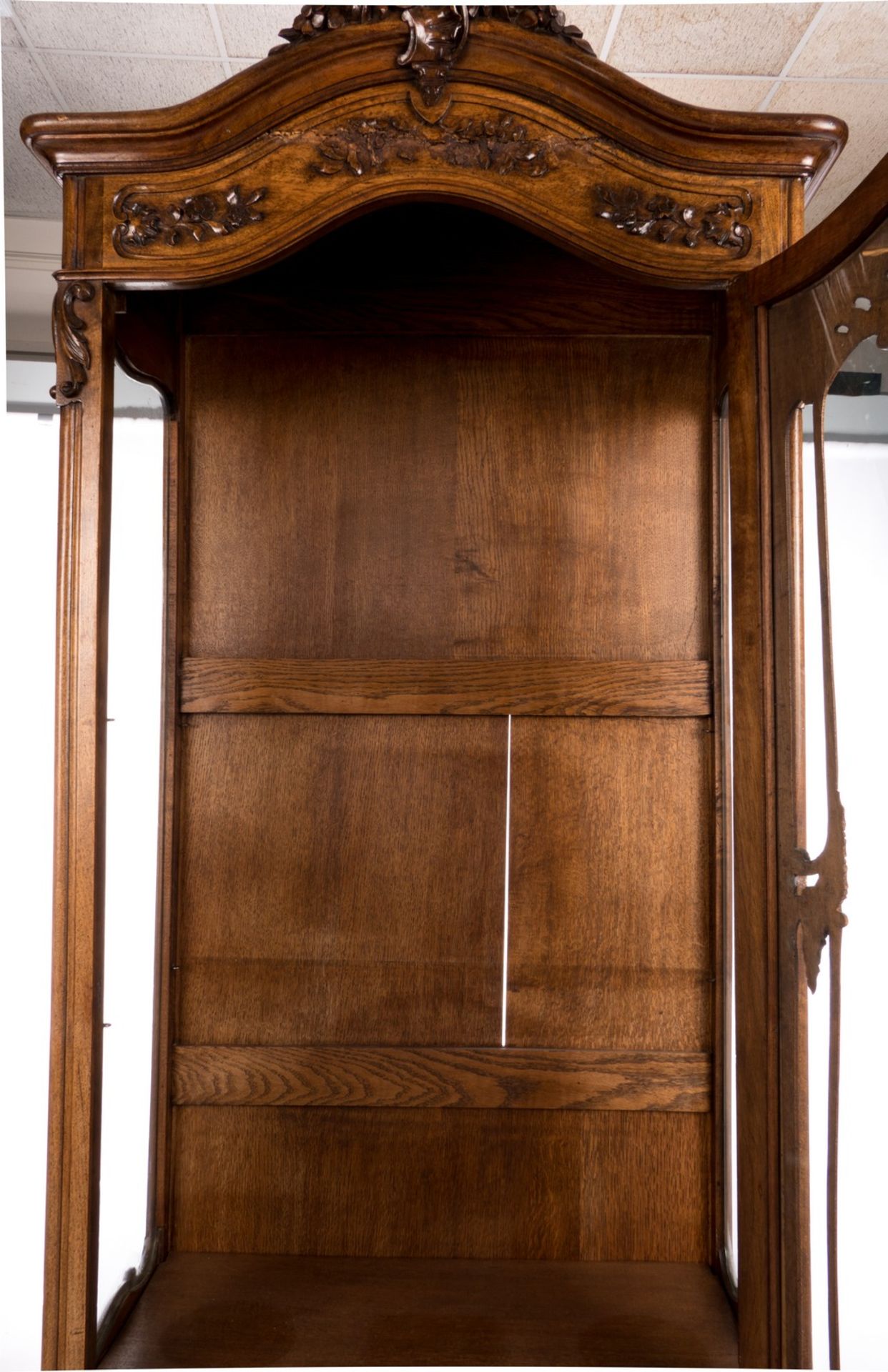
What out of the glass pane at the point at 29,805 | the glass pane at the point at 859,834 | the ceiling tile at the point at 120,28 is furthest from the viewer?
the glass pane at the point at 29,805

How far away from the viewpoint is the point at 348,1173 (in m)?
1.99

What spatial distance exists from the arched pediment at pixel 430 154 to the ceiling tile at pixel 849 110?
2.10ft

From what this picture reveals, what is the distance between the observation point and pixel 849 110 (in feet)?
6.91

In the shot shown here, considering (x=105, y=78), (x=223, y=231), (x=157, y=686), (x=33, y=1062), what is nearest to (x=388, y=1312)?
(x=33, y=1062)

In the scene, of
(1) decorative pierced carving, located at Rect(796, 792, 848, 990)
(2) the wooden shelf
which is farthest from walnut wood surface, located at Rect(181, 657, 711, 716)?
(2) the wooden shelf

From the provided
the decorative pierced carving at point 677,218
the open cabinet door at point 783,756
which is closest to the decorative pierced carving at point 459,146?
the decorative pierced carving at point 677,218

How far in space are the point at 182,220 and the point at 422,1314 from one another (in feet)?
5.80

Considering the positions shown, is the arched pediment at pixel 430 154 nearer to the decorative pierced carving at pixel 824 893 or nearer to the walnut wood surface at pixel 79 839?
the walnut wood surface at pixel 79 839

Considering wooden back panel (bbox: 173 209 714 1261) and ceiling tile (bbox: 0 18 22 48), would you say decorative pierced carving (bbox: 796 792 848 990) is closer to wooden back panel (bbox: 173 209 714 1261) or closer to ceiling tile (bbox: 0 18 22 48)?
wooden back panel (bbox: 173 209 714 1261)

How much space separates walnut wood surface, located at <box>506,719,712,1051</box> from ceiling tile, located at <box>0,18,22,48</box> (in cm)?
153

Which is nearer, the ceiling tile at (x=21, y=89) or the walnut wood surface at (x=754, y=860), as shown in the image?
the walnut wood surface at (x=754, y=860)

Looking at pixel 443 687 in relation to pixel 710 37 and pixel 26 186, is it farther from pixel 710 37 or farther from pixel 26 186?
pixel 26 186

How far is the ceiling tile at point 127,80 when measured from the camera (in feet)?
6.46

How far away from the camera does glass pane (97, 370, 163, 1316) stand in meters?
1.64
